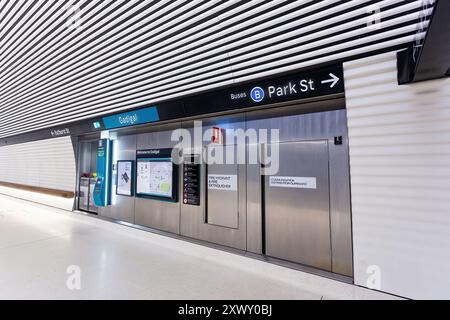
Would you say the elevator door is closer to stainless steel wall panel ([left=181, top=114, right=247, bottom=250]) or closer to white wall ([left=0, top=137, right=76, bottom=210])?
stainless steel wall panel ([left=181, top=114, right=247, bottom=250])

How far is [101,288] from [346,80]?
11.7 feet

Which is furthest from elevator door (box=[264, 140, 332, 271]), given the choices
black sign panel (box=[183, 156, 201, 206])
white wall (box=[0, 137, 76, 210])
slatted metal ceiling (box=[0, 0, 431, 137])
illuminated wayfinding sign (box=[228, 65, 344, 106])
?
white wall (box=[0, 137, 76, 210])

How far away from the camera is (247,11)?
2289 mm

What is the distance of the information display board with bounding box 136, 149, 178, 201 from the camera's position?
4.69 meters

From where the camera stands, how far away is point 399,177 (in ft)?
7.70

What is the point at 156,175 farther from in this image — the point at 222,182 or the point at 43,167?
the point at 43,167

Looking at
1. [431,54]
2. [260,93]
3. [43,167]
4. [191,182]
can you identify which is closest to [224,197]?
[191,182]

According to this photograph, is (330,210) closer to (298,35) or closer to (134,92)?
(298,35)

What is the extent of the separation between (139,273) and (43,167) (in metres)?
7.02

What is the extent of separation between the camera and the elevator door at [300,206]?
3.15 m

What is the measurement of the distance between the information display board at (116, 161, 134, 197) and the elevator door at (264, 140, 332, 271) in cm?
330

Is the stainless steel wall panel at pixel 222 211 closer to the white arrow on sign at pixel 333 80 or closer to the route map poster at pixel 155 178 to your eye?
the route map poster at pixel 155 178

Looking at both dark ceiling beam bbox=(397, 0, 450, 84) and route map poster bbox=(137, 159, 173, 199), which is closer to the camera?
dark ceiling beam bbox=(397, 0, 450, 84)

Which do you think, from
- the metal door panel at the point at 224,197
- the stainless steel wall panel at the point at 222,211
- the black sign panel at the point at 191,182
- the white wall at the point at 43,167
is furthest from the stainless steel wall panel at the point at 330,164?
the white wall at the point at 43,167
